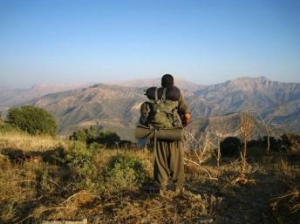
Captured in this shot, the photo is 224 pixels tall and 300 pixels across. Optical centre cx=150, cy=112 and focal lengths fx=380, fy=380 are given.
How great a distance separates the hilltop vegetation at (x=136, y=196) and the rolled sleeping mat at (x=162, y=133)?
931 mm

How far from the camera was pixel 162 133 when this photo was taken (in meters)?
6.25

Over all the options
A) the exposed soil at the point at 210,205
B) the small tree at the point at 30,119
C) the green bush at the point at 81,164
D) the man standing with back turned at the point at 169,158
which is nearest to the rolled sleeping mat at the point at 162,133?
the man standing with back turned at the point at 169,158

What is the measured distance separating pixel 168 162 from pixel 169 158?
92mm

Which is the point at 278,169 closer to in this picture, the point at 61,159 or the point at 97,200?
the point at 97,200

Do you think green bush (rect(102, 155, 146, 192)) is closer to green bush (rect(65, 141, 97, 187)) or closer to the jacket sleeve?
green bush (rect(65, 141, 97, 187))

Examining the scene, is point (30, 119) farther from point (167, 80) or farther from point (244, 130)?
point (244, 130)

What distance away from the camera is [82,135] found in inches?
744

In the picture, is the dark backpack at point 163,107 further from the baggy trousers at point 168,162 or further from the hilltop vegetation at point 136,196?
the hilltop vegetation at point 136,196

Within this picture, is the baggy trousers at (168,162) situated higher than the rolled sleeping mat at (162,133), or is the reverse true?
the rolled sleeping mat at (162,133)

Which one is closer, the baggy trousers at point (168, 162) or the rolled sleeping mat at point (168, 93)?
the rolled sleeping mat at point (168, 93)

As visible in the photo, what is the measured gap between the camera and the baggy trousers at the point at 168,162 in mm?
6469

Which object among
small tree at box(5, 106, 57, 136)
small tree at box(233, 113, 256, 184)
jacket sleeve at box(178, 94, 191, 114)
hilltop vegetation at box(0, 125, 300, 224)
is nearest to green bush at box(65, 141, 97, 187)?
hilltop vegetation at box(0, 125, 300, 224)

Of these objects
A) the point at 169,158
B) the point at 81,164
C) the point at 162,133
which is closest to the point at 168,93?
the point at 162,133

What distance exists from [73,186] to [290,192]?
3.71m
